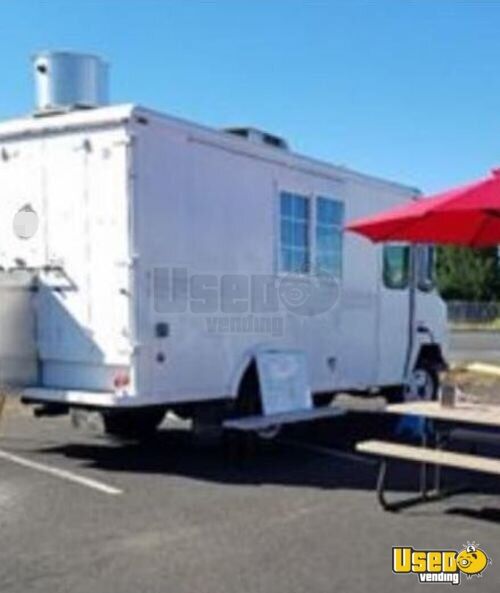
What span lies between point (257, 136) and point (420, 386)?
4.54 meters

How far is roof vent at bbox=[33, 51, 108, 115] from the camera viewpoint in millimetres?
10273

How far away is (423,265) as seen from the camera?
13.1 meters

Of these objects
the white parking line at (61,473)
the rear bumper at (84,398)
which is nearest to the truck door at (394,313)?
the rear bumper at (84,398)

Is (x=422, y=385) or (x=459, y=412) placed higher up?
(x=459, y=412)

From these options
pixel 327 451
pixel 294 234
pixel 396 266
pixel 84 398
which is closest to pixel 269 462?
pixel 327 451

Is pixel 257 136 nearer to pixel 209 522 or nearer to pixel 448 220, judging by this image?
pixel 448 220

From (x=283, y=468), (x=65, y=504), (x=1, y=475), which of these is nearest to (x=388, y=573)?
(x=65, y=504)

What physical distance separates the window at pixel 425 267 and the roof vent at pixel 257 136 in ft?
10.5

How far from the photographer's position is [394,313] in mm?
12523

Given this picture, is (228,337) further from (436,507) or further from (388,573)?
(388,573)

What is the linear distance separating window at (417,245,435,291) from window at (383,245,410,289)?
10.3 inches

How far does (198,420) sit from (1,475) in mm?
1904

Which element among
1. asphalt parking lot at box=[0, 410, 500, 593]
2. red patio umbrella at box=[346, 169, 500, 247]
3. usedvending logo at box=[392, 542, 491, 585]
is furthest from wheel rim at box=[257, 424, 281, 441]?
usedvending logo at box=[392, 542, 491, 585]

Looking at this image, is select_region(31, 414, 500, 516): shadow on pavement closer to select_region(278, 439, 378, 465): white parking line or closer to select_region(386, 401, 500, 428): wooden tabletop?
select_region(278, 439, 378, 465): white parking line
